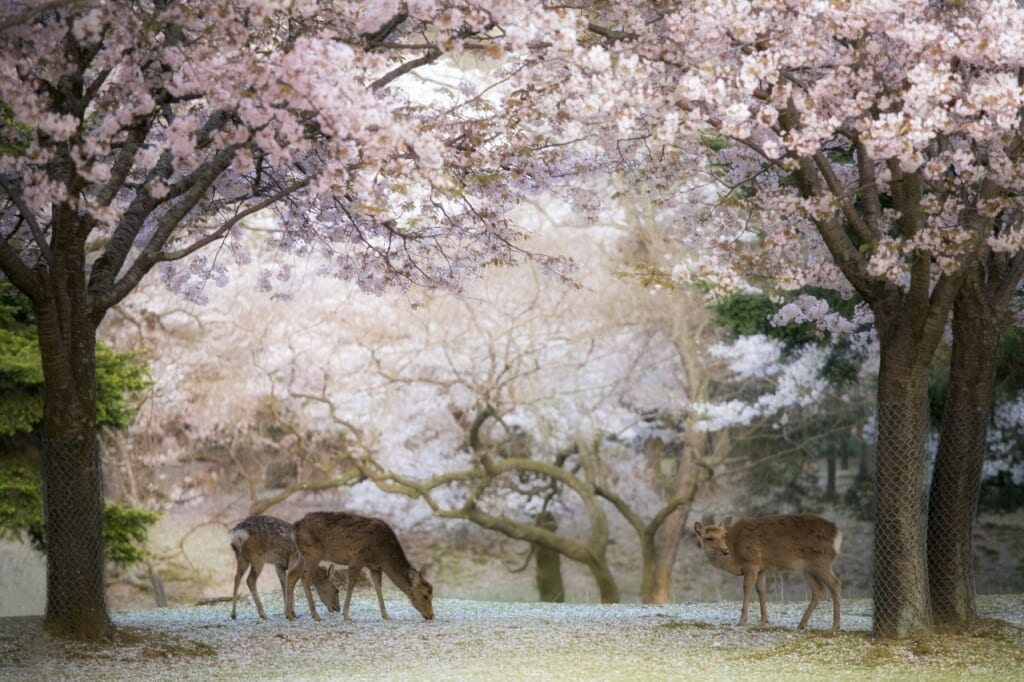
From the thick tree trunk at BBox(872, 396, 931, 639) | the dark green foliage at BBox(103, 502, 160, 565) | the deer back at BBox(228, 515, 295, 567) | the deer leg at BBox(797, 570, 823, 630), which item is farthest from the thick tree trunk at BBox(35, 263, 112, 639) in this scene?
the thick tree trunk at BBox(872, 396, 931, 639)

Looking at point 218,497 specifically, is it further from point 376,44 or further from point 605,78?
point 605,78

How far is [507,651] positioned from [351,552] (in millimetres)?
2457

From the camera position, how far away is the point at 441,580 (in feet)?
79.6

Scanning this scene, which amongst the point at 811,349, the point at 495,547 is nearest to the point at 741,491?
the point at 495,547

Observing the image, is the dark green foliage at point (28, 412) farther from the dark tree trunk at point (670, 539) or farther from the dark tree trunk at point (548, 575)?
the dark tree trunk at point (548, 575)

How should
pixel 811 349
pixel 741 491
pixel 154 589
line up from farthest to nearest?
pixel 741 491
pixel 154 589
pixel 811 349

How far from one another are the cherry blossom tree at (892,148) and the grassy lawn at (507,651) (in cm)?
60

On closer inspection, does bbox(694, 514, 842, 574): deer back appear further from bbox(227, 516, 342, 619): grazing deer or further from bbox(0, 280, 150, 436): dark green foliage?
bbox(0, 280, 150, 436): dark green foliage

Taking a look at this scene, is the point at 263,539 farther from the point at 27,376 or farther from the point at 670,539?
the point at 670,539

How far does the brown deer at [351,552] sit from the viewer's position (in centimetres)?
1111

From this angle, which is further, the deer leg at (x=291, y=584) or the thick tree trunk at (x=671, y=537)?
the thick tree trunk at (x=671, y=537)

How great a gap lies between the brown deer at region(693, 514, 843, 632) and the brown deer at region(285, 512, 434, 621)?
105 inches

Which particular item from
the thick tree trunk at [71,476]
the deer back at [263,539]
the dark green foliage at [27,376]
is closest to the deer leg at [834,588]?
the deer back at [263,539]

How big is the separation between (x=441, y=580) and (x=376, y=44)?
55.1 feet
